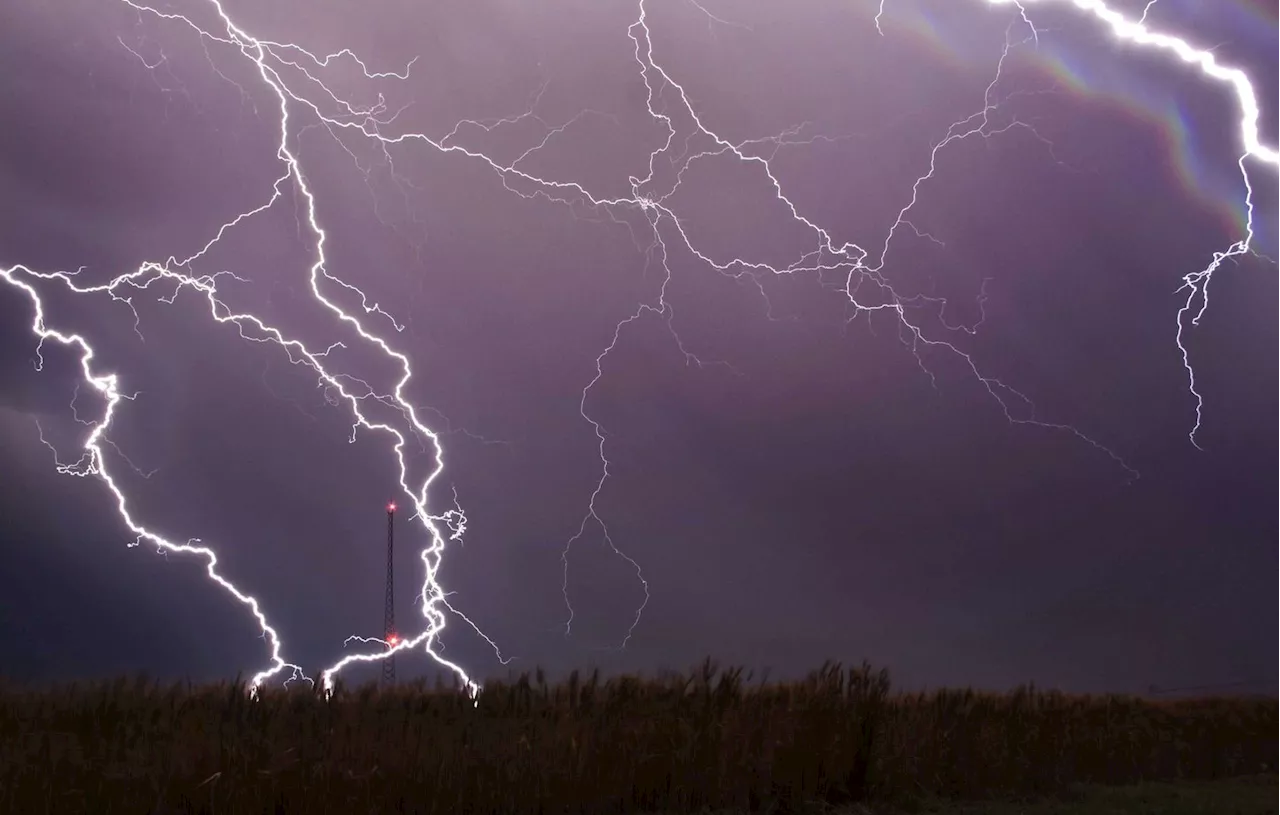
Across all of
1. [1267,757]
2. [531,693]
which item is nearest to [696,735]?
[531,693]

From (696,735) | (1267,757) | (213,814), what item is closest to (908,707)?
(696,735)

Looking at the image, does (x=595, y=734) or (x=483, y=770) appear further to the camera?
(x=595, y=734)

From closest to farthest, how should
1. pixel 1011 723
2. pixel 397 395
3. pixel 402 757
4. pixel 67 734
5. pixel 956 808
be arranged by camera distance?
pixel 402 757 < pixel 67 734 < pixel 956 808 < pixel 1011 723 < pixel 397 395

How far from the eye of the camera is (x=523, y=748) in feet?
16.9

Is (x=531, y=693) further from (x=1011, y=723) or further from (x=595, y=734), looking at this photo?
(x=1011, y=723)

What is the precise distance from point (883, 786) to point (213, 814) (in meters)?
3.79

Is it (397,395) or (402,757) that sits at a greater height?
(397,395)

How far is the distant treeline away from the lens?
4656 mm

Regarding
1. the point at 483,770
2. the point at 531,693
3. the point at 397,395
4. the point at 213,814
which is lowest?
the point at 213,814

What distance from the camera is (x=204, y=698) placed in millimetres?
6301

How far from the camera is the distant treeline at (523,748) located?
4656mm

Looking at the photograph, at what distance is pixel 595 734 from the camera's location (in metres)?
5.35

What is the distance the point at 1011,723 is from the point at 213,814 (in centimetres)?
540

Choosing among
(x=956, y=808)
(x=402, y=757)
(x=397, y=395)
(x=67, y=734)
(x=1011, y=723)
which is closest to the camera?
(x=402, y=757)
